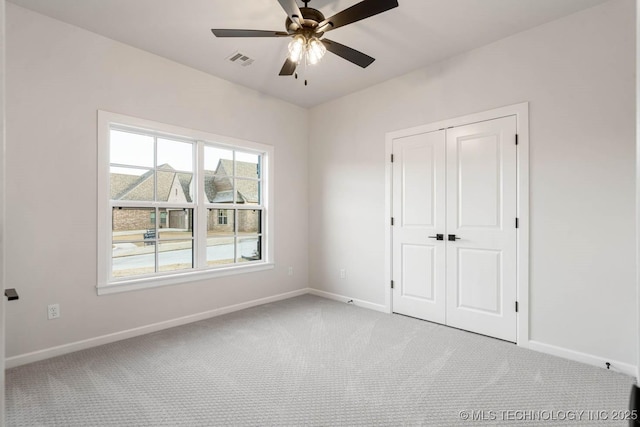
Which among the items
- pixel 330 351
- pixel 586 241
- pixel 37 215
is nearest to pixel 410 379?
pixel 330 351

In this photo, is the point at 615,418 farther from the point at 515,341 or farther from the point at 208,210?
the point at 208,210

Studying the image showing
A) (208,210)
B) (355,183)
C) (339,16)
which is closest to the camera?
(339,16)

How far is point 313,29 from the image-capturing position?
2.33 meters

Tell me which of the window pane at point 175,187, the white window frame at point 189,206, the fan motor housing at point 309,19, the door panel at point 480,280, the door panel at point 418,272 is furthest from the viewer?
the door panel at point 418,272

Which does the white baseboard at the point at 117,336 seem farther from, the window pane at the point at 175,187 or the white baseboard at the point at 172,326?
the window pane at the point at 175,187

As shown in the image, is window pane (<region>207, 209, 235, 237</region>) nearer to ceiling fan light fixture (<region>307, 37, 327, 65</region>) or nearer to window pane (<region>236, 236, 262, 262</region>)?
window pane (<region>236, 236, 262, 262</region>)

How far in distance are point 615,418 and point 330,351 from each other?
1.91 m

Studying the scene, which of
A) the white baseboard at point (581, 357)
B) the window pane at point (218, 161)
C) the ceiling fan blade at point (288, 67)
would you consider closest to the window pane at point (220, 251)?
the window pane at point (218, 161)

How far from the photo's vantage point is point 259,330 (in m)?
3.30

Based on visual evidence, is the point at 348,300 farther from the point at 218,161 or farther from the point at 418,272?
the point at 218,161

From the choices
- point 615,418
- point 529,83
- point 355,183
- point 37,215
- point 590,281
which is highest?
point 529,83

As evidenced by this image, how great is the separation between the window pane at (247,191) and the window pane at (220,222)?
0.23 m

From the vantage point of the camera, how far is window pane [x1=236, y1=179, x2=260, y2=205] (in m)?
4.19

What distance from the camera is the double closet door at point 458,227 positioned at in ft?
9.99
